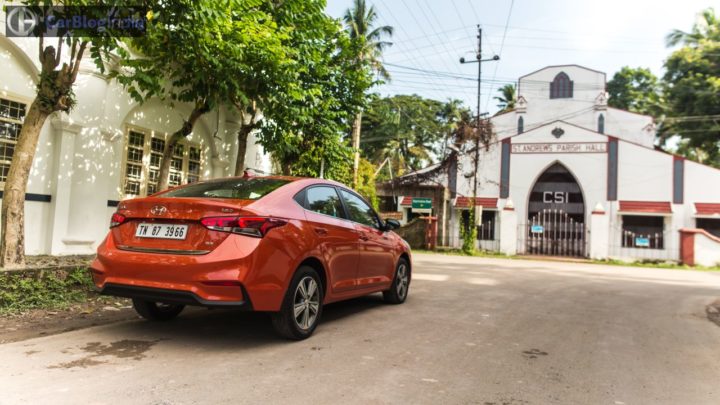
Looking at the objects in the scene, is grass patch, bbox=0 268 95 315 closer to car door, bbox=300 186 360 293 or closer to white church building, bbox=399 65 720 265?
car door, bbox=300 186 360 293

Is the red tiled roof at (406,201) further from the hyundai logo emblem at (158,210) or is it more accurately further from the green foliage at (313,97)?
the hyundai logo emblem at (158,210)

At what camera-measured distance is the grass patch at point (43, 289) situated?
18.4 ft

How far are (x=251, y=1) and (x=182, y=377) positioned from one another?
539 centimetres

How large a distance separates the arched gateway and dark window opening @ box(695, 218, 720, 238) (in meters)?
5.18

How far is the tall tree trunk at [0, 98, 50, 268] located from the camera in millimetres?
6293

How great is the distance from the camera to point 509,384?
374cm

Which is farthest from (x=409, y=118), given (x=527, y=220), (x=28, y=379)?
(x=28, y=379)

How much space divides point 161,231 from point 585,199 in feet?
85.8

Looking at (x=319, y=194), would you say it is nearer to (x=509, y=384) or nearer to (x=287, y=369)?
(x=287, y=369)

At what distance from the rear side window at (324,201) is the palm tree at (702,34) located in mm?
38875

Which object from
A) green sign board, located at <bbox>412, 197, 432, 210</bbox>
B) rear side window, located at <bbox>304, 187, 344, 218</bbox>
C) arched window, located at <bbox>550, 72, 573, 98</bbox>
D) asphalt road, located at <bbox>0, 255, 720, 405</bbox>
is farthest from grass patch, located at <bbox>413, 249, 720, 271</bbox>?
rear side window, located at <bbox>304, 187, 344, 218</bbox>

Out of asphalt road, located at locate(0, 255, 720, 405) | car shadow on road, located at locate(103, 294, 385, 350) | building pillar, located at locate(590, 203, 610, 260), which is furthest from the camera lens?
building pillar, located at locate(590, 203, 610, 260)

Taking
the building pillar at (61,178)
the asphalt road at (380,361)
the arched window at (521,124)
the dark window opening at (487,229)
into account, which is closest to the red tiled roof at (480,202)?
the dark window opening at (487,229)

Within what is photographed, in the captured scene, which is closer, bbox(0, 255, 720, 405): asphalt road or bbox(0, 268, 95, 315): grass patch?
bbox(0, 255, 720, 405): asphalt road
